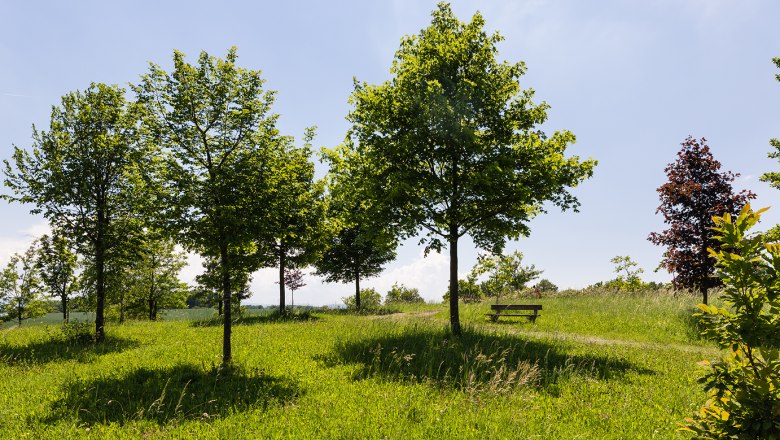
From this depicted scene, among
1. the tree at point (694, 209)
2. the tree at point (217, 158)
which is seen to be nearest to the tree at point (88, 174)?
Result: the tree at point (217, 158)

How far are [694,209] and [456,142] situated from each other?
13891 mm

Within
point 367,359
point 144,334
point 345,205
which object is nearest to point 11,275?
point 144,334

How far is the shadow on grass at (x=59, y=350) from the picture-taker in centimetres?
1342

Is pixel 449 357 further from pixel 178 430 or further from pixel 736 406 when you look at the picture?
pixel 736 406

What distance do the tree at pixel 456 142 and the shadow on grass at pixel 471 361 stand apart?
2444mm

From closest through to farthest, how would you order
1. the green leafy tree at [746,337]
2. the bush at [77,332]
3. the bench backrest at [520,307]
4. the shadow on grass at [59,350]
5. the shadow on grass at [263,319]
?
the green leafy tree at [746,337] → the shadow on grass at [59,350] → the bush at [77,332] → the bench backrest at [520,307] → the shadow on grass at [263,319]

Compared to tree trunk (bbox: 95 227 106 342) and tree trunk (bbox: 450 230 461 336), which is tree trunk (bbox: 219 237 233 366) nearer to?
tree trunk (bbox: 450 230 461 336)

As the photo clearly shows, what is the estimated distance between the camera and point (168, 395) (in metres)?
8.93

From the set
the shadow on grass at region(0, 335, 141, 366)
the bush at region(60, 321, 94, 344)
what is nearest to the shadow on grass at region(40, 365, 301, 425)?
the shadow on grass at region(0, 335, 141, 366)

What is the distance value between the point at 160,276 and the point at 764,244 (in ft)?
135

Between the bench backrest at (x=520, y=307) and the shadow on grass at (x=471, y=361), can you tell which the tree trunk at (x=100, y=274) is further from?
the bench backrest at (x=520, y=307)

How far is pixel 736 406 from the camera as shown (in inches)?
150

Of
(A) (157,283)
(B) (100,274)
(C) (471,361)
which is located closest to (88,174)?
(B) (100,274)

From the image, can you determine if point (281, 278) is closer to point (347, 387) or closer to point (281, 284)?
point (281, 284)
